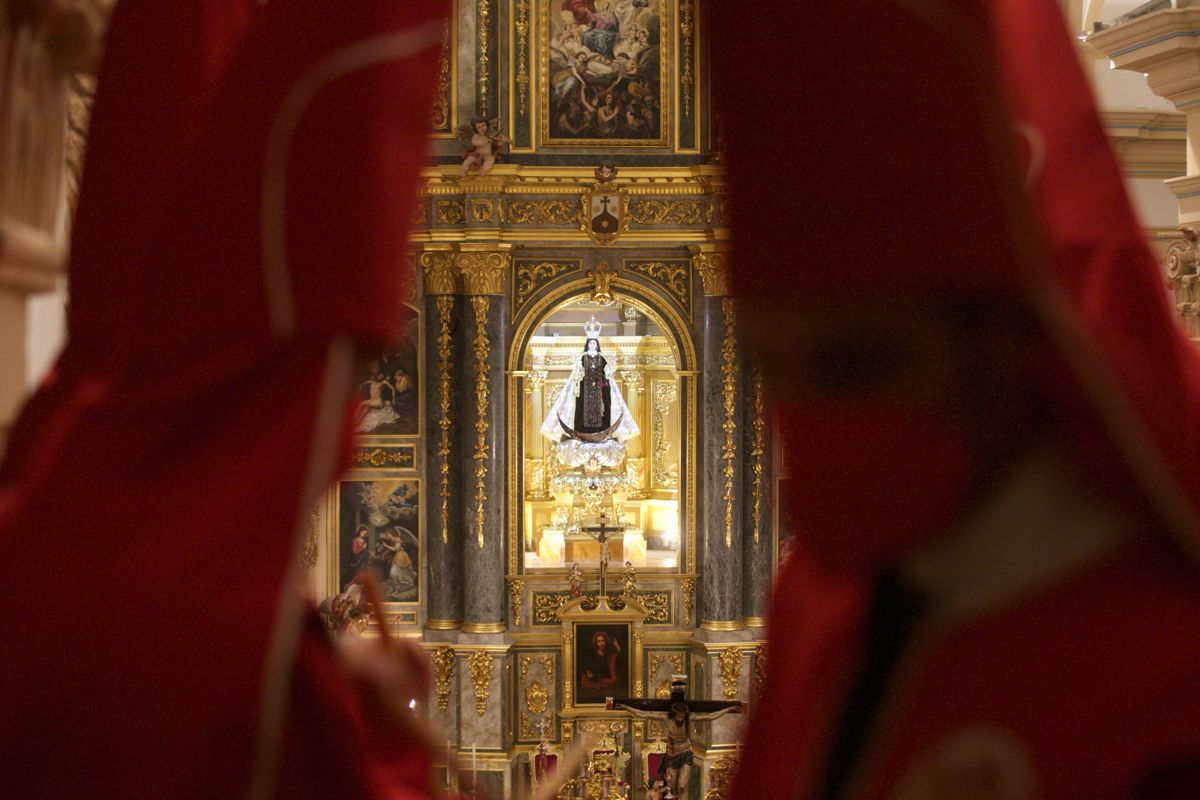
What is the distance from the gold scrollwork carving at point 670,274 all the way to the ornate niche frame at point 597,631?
312 cm

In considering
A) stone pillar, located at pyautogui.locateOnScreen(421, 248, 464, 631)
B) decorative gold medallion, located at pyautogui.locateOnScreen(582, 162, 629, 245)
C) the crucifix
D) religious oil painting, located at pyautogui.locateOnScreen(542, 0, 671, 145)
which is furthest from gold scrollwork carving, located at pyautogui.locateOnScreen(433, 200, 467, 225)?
the crucifix

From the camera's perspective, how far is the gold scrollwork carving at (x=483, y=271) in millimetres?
12125

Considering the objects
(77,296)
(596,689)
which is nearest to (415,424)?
(596,689)

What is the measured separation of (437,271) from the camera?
12.1m

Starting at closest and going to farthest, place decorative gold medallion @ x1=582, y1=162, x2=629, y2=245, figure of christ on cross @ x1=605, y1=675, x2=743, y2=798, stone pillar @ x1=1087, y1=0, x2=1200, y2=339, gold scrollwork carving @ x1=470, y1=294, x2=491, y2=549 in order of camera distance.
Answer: stone pillar @ x1=1087, y1=0, x2=1200, y2=339
figure of christ on cross @ x1=605, y1=675, x2=743, y2=798
gold scrollwork carving @ x1=470, y1=294, x2=491, y2=549
decorative gold medallion @ x1=582, y1=162, x2=629, y2=245

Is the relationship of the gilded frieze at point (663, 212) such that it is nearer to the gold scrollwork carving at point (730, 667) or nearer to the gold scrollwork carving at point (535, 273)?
the gold scrollwork carving at point (535, 273)

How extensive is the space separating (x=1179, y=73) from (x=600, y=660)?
29.5ft

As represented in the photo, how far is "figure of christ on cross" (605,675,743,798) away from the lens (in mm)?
9414

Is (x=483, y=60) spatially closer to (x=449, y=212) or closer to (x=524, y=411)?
(x=449, y=212)

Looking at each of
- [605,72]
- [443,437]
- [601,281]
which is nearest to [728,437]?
[601,281]

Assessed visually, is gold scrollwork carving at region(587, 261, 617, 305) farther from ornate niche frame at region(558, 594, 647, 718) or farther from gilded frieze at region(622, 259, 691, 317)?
ornate niche frame at region(558, 594, 647, 718)

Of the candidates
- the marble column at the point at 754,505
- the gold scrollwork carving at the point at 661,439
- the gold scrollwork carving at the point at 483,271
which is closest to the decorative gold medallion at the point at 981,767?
the gold scrollwork carving at the point at 483,271

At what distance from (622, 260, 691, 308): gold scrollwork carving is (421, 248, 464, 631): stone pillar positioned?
6.04 ft

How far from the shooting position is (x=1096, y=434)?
64 cm
